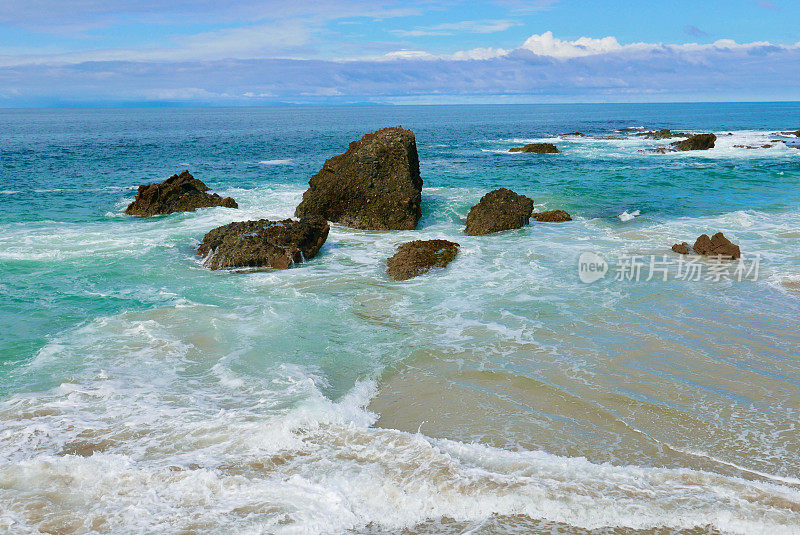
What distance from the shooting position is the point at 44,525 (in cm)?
461

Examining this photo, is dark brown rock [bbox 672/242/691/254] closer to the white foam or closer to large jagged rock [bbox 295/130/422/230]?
the white foam

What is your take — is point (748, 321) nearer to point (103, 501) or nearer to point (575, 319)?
point (575, 319)

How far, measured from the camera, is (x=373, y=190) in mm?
17281

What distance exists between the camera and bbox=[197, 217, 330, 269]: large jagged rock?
1277cm

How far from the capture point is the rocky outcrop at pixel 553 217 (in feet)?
58.3

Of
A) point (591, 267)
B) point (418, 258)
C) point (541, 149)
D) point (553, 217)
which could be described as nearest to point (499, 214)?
point (553, 217)

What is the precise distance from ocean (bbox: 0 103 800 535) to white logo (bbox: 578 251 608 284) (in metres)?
0.23

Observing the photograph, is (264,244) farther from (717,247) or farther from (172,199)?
(717,247)

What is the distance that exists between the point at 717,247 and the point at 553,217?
5584mm

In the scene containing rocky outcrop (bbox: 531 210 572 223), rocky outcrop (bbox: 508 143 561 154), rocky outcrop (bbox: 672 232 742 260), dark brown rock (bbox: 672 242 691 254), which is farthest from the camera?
rocky outcrop (bbox: 508 143 561 154)

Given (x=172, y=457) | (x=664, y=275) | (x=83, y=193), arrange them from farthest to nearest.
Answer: (x=83, y=193) < (x=664, y=275) < (x=172, y=457)

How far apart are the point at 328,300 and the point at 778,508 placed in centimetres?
750

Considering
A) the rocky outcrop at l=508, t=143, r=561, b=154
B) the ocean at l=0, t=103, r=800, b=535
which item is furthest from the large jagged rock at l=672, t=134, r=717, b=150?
the ocean at l=0, t=103, r=800, b=535

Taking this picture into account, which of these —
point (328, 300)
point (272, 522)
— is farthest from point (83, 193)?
point (272, 522)
